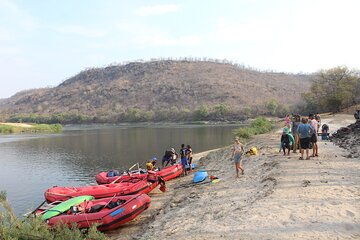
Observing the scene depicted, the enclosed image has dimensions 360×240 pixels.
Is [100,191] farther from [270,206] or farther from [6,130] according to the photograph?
[6,130]

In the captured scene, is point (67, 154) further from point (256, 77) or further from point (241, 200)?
point (256, 77)

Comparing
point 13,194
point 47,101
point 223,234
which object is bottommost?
point 13,194

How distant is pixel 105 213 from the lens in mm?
11203

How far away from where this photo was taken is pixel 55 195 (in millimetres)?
14586

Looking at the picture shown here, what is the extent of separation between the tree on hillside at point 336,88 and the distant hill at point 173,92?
7287cm

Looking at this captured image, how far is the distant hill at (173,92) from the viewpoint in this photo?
143 m

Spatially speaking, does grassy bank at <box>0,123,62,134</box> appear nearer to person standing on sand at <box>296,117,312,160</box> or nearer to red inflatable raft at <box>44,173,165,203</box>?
red inflatable raft at <box>44,173,165,203</box>

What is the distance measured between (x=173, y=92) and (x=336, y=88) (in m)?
110

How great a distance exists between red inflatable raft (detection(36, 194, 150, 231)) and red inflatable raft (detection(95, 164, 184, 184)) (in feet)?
14.6

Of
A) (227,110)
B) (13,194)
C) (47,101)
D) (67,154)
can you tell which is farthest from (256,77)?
(13,194)

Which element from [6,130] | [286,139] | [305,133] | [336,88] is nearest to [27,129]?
[6,130]

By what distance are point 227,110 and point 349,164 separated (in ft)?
310

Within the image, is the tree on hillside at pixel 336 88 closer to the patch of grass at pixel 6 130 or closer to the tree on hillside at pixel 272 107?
the tree on hillside at pixel 272 107

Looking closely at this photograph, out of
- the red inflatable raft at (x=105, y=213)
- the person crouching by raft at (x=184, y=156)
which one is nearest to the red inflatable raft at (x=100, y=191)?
the red inflatable raft at (x=105, y=213)
